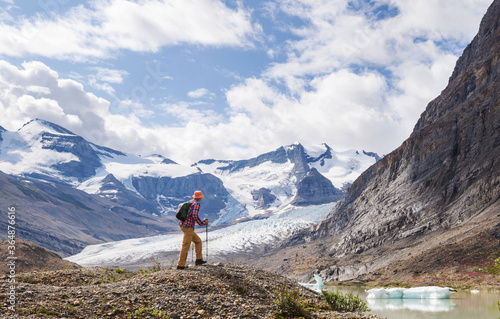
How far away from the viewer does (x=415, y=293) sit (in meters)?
52.5

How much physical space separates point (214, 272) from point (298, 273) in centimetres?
12726

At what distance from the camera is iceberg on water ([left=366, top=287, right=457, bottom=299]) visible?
159 feet

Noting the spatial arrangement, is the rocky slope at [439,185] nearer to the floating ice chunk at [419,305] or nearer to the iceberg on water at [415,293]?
the iceberg on water at [415,293]

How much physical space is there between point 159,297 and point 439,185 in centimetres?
11871

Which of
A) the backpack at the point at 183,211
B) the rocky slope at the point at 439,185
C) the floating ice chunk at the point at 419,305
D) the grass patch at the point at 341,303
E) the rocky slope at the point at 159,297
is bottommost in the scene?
the floating ice chunk at the point at 419,305

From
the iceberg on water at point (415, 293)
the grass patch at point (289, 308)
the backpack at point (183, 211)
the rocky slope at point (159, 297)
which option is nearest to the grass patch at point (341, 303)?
the rocky slope at point (159, 297)

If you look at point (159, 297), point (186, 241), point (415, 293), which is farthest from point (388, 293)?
point (159, 297)

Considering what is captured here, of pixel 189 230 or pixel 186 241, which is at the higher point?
pixel 189 230

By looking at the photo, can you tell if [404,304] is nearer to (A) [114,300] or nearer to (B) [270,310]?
(B) [270,310]

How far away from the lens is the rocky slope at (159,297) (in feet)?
44.7

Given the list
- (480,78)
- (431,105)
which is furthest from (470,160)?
(431,105)

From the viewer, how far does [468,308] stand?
38.6 metres

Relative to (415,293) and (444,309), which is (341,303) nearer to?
(444,309)

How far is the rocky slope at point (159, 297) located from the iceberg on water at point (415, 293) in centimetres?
3697
